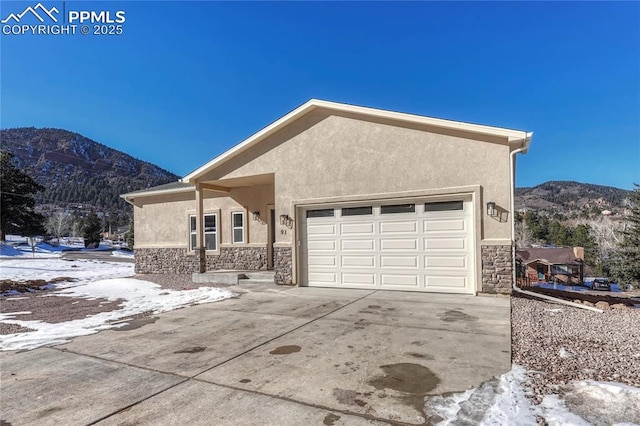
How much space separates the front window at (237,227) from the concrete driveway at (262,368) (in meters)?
7.09

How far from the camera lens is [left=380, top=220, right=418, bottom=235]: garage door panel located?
872cm

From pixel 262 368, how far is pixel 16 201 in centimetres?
4543

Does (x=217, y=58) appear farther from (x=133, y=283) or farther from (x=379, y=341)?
(x=379, y=341)

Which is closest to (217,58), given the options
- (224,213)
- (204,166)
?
(204,166)

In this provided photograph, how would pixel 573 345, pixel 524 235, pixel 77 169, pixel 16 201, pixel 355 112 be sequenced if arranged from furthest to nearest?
pixel 77 169
pixel 524 235
pixel 16 201
pixel 355 112
pixel 573 345

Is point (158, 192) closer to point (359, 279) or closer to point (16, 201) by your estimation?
point (359, 279)

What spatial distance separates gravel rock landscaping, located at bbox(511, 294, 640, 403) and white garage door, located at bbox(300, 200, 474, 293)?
1.91 meters

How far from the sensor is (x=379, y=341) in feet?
15.6

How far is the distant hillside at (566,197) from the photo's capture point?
79.0m

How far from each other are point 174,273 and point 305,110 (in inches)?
375

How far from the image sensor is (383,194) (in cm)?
891

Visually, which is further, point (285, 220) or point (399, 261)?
point (285, 220)

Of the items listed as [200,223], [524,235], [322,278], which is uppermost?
[200,223]

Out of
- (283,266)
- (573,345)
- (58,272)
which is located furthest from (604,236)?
(58,272)
